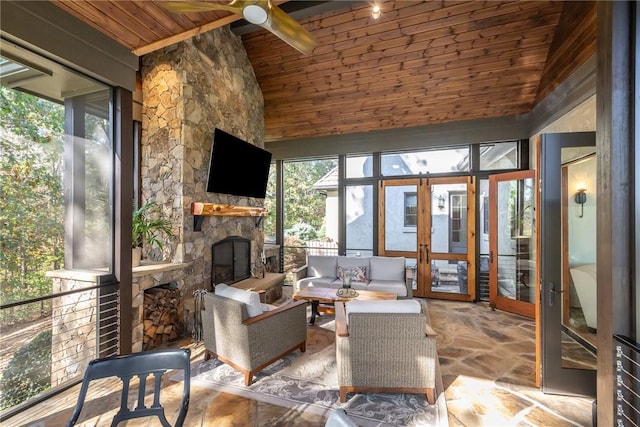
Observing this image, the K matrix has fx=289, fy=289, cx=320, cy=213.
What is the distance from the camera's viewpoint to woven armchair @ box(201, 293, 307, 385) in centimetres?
264

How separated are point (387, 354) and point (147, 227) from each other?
116 inches

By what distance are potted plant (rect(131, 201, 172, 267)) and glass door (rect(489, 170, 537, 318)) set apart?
5.21 metres

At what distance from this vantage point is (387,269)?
5020mm

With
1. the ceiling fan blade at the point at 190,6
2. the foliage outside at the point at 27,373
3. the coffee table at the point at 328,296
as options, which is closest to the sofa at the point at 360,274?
the coffee table at the point at 328,296

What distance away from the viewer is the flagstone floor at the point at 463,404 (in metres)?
2.17

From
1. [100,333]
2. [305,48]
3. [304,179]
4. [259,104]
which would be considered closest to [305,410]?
[100,333]

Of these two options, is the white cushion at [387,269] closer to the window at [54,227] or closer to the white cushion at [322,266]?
the white cushion at [322,266]

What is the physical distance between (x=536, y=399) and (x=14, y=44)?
16.4 ft

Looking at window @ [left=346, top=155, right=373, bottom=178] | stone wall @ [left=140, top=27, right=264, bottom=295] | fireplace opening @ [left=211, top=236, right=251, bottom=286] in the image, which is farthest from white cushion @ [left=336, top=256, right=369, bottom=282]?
stone wall @ [left=140, top=27, right=264, bottom=295]

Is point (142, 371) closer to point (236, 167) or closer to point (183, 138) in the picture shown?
point (183, 138)

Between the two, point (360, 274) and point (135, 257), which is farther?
point (360, 274)

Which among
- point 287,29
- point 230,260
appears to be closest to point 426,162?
point 287,29

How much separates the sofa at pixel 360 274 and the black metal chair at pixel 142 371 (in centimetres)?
332

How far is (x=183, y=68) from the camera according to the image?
12.5 feet
